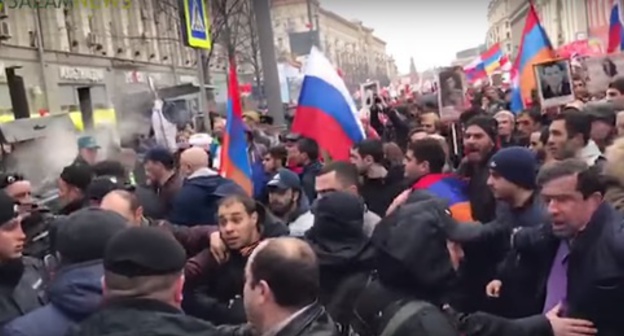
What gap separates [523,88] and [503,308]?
22.2 ft

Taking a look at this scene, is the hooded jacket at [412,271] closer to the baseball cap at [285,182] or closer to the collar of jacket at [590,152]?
the baseball cap at [285,182]

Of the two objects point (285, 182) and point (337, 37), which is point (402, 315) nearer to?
point (285, 182)

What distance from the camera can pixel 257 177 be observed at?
8.07 metres

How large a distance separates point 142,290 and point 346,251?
4.90ft

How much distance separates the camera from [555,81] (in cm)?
975

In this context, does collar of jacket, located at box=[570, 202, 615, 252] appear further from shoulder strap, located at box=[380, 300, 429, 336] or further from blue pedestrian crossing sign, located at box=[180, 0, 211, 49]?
blue pedestrian crossing sign, located at box=[180, 0, 211, 49]

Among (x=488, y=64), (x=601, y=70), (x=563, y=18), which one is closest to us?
(x=601, y=70)

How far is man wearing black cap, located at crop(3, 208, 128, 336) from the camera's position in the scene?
330cm

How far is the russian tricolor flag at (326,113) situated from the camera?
7.07m

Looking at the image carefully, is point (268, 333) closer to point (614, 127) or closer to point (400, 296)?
point (400, 296)

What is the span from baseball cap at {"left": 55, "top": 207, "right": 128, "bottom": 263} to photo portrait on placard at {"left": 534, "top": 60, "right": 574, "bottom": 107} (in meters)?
6.76

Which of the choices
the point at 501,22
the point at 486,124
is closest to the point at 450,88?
the point at 486,124

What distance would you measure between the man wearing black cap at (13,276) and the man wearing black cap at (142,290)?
1.16 m

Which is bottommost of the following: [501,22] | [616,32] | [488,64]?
[488,64]
